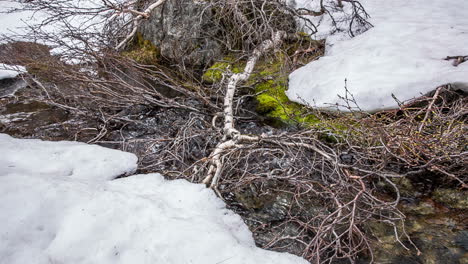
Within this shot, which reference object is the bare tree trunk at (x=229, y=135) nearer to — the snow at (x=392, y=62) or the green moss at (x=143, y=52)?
the snow at (x=392, y=62)

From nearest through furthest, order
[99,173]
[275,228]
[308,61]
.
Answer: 1. [99,173]
2. [275,228]
3. [308,61]

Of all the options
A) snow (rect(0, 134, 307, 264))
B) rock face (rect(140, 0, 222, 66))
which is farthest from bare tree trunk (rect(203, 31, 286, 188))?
rock face (rect(140, 0, 222, 66))

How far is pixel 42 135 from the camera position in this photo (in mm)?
4062

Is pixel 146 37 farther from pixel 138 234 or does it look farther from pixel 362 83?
pixel 138 234

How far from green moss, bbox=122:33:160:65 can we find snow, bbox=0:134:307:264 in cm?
526

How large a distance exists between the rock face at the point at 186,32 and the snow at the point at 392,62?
8.14ft

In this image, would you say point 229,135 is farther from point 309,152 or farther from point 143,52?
point 143,52

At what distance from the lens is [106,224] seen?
1.60 meters

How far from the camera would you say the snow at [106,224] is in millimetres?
1448

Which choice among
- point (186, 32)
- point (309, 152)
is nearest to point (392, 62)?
point (309, 152)

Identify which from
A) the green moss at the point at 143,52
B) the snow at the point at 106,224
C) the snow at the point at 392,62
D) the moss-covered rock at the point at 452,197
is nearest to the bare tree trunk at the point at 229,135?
the snow at the point at 106,224

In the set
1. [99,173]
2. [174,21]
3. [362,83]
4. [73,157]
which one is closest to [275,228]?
[99,173]

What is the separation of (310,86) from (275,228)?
255 cm

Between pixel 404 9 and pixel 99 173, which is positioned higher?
pixel 404 9
